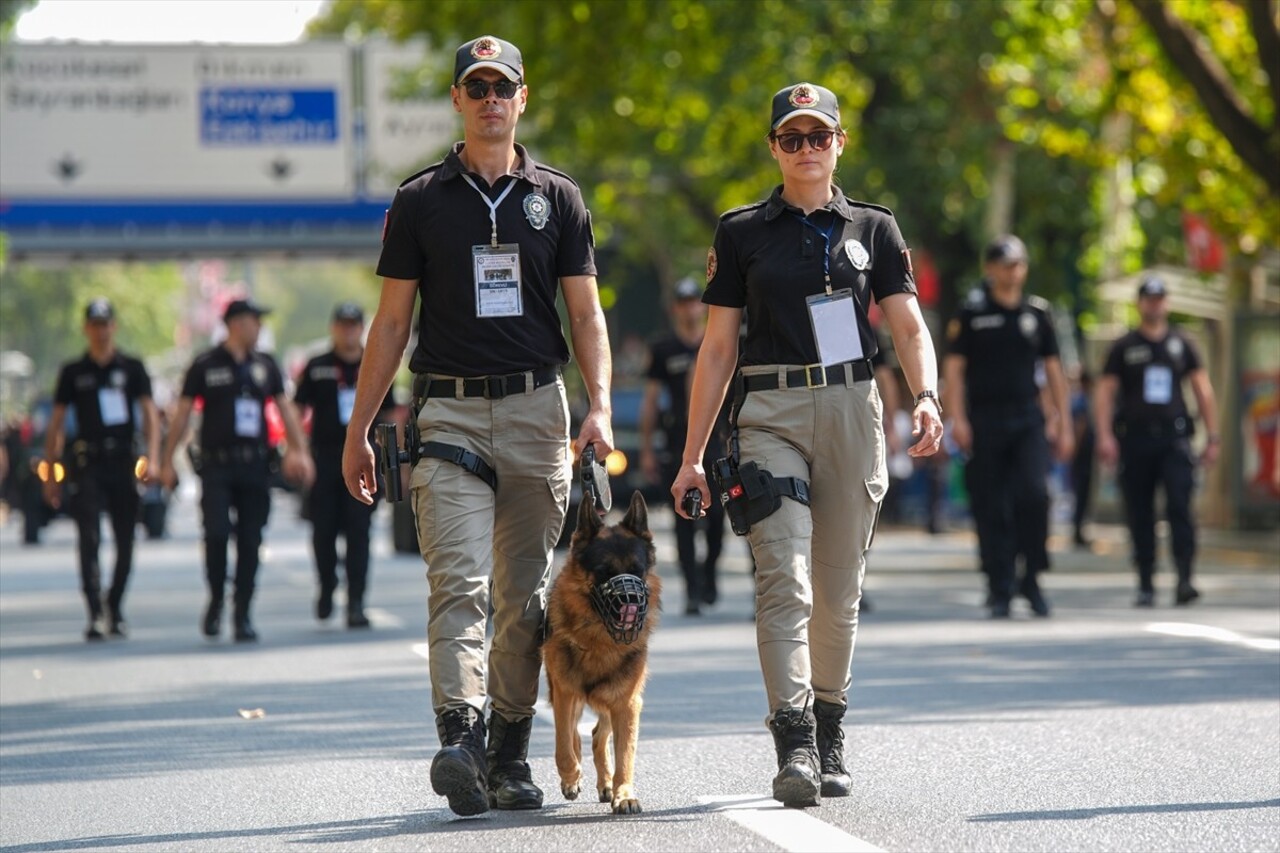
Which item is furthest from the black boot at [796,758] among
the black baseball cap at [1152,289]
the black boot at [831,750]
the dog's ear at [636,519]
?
the black baseball cap at [1152,289]

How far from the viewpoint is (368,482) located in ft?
24.1

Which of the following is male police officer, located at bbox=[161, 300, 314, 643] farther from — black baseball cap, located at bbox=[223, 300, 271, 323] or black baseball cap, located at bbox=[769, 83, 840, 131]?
black baseball cap, located at bbox=[769, 83, 840, 131]

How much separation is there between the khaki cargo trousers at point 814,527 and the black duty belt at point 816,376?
16mm

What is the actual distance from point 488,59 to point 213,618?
799 centimetres

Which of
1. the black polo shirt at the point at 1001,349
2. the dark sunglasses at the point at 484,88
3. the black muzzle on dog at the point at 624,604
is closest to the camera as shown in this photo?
the black muzzle on dog at the point at 624,604

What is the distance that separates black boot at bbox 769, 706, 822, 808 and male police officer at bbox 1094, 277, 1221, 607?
811cm

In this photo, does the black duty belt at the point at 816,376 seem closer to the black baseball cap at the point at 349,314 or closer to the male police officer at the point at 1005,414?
the male police officer at the point at 1005,414

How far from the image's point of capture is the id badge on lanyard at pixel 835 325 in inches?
287

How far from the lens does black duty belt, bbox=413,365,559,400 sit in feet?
23.7

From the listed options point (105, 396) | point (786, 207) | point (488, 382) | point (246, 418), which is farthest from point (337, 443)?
point (786, 207)

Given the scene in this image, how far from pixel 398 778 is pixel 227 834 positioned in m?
1.12

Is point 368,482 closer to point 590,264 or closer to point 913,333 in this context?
point 590,264

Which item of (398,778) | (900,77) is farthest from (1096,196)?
(398,778)

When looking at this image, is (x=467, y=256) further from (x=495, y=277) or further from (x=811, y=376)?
(x=811, y=376)
